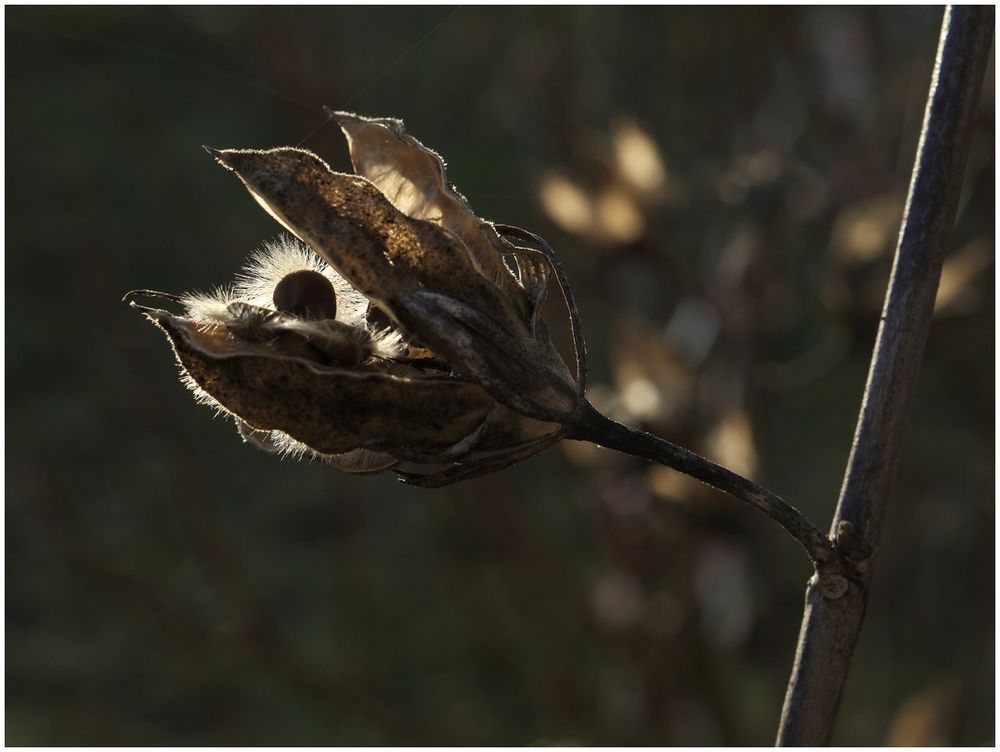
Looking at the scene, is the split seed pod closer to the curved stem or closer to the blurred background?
the curved stem

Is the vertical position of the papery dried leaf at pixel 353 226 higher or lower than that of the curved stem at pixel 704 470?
higher

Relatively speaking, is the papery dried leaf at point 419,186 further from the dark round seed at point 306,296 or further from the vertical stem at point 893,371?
the vertical stem at point 893,371

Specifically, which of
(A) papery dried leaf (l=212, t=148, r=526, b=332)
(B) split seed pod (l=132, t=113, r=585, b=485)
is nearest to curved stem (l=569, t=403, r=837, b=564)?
(B) split seed pod (l=132, t=113, r=585, b=485)

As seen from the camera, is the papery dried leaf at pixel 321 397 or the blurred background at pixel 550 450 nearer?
the papery dried leaf at pixel 321 397

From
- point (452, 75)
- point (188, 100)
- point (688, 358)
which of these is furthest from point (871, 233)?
point (188, 100)

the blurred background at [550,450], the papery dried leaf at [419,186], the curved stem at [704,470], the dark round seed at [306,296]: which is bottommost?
the curved stem at [704,470]

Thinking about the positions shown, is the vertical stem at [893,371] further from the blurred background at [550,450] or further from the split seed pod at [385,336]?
the blurred background at [550,450]

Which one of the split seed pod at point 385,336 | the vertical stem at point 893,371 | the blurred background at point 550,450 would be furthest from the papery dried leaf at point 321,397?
the blurred background at point 550,450
